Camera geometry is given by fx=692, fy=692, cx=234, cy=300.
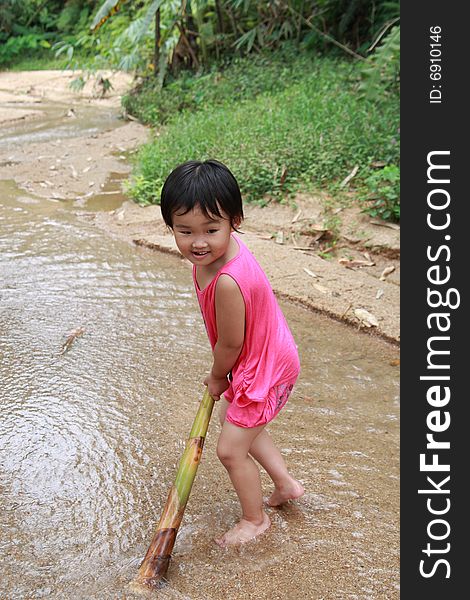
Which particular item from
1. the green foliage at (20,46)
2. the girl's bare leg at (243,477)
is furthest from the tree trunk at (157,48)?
the green foliage at (20,46)

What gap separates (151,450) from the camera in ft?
8.75

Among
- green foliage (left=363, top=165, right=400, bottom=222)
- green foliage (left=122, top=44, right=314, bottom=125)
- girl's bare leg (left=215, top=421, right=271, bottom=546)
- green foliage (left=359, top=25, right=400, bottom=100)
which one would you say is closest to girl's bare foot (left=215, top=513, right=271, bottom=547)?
girl's bare leg (left=215, top=421, right=271, bottom=546)

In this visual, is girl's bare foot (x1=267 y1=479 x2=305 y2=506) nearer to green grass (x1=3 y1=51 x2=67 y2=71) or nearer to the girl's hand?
the girl's hand

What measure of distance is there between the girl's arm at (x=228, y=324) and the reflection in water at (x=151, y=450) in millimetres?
607

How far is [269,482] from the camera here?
2533 millimetres

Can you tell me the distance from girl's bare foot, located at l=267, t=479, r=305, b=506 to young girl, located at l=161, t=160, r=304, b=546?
97 millimetres

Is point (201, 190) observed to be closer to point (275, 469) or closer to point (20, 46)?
point (275, 469)

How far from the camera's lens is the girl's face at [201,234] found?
6.04ft

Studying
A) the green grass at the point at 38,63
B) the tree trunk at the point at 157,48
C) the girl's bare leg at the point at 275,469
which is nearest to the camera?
the girl's bare leg at the point at 275,469

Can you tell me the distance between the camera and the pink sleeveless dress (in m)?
1.95

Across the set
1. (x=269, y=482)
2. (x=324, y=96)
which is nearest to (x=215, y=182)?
(x=269, y=482)

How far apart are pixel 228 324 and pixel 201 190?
1.24 ft

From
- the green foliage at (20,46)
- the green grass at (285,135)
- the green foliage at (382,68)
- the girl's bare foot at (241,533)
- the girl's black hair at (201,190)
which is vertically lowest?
the girl's bare foot at (241,533)

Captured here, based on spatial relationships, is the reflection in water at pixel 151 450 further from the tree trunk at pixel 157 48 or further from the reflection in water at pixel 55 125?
the tree trunk at pixel 157 48
